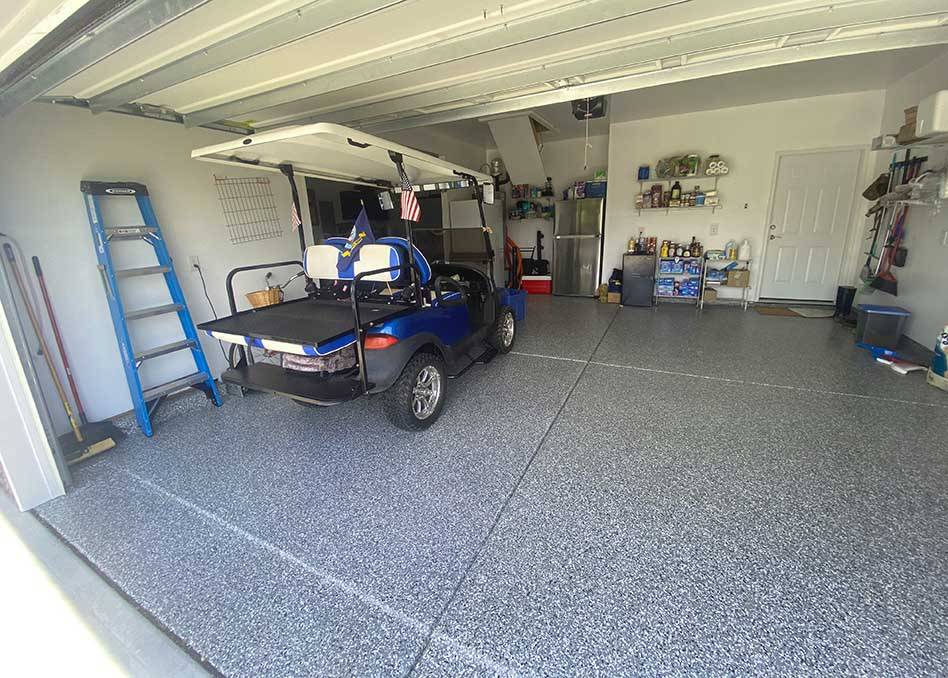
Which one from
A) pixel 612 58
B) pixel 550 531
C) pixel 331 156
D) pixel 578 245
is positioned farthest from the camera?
pixel 578 245

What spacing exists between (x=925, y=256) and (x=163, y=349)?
712cm

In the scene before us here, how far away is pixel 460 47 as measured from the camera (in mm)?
2176

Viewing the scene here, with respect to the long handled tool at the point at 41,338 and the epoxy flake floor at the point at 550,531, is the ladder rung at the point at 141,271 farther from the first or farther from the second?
the epoxy flake floor at the point at 550,531

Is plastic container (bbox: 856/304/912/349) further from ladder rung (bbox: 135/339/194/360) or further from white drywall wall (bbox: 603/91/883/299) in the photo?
ladder rung (bbox: 135/339/194/360)

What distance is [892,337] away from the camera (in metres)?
4.06

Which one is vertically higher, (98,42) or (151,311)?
(98,42)

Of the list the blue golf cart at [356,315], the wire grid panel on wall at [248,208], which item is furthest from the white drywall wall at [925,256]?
the wire grid panel on wall at [248,208]

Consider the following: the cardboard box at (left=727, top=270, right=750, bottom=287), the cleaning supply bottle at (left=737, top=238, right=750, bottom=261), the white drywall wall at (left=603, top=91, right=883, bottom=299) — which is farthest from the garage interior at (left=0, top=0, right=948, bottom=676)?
the cleaning supply bottle at (left=737, top=238, right=750, bottom=261)

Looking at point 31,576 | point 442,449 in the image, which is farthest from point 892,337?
point 31,576

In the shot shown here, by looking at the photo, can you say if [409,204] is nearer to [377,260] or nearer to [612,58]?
[377,260]

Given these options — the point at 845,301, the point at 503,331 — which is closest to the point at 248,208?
the point at 503,331

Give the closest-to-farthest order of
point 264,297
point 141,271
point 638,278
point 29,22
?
point 29,22, point 141,271, point 264,297, point 638,278

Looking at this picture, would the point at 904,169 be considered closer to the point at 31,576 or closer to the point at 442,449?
the point at 442,449

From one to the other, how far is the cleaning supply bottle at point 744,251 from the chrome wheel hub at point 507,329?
426 centimetres
